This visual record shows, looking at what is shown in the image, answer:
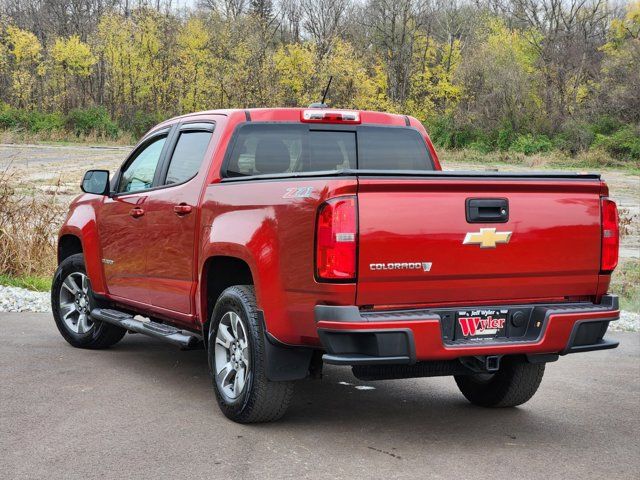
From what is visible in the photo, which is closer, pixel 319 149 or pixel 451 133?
pixel 319 149

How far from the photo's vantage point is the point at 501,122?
55.3m

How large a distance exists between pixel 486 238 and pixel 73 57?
56.4m

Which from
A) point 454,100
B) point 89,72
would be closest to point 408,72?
point 454,100

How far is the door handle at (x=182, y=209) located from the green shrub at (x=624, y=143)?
43.5 m

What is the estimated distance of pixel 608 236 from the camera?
5527 millimetres

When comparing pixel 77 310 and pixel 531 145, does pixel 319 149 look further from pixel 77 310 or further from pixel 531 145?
pixel 531 145

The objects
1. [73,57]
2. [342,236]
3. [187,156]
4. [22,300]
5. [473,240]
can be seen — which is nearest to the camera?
[342,236]

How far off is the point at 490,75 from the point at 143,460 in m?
55.1

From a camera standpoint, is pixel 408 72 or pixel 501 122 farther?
pixel 408 72

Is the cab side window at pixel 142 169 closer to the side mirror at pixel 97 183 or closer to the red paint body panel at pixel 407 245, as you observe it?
the side mirror at pixel 97 183

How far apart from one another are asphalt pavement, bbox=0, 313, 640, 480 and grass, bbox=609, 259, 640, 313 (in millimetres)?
5063

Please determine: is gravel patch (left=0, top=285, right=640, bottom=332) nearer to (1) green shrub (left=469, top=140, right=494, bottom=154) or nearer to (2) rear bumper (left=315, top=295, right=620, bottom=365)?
(2) rear bumper (left=315, top=295, right=620, bottom=365)

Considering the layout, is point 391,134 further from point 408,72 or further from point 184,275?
point 408,72

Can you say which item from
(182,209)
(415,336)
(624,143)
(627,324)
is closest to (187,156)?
(182,209)
